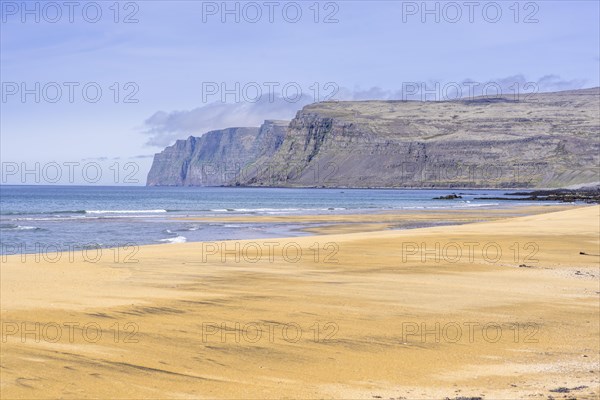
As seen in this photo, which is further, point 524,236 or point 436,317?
point 524,236

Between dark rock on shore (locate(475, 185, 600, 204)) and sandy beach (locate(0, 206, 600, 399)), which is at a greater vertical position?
dark rock on shore (locate(475, 185, 600, 204))

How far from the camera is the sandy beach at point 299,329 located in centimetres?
811

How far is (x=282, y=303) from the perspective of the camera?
41.7 ft

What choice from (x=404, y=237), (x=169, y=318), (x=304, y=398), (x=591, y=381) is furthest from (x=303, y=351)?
(x=404, y=237)

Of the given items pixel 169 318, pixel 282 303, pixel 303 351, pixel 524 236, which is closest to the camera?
pixel 303 351

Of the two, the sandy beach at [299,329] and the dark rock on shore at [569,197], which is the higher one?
the dark rock on shore at [569,197]

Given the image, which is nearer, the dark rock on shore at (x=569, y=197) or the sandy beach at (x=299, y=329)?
the sandy beach at (x=299, y=329)

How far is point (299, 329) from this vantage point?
1071cm

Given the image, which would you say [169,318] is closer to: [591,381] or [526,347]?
[526,347]

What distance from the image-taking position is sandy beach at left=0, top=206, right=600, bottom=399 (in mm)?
8109

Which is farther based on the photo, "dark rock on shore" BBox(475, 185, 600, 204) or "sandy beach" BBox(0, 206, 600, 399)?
"dark rock on shore" BBox(475, 185, 600, 204)

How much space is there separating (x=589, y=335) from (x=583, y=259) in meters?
10.3

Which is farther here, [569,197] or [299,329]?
[569,197]

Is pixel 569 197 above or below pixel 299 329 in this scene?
above
